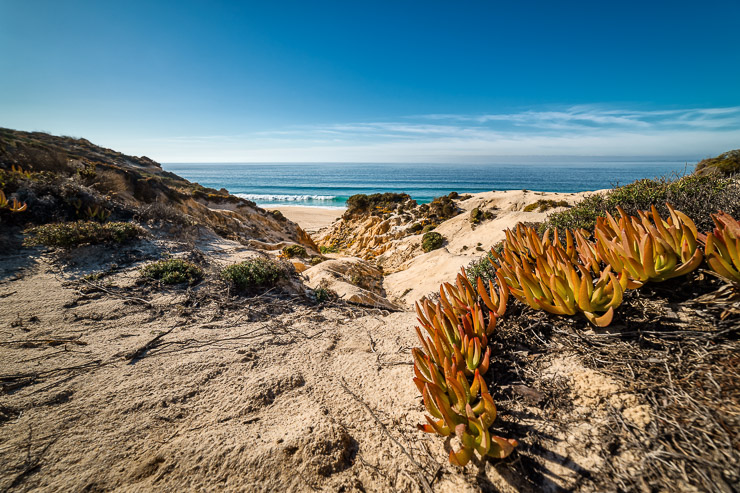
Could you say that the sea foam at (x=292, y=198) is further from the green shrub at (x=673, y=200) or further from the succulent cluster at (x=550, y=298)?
the succulent cluster at (x=550, y=298)

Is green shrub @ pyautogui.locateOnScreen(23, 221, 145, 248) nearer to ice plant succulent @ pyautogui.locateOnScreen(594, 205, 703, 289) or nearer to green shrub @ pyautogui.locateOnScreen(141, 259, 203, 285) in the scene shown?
green shrub @ pyautogui.locateOnScreen(141, 259, 203, 285)

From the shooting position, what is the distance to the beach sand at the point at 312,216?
2773cm

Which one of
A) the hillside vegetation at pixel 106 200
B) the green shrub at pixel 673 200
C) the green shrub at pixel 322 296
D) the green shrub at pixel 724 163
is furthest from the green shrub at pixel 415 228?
the green shrub at pixel 322 296

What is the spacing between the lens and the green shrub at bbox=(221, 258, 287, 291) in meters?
4.69

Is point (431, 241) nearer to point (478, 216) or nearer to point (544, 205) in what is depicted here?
point (478, 216)

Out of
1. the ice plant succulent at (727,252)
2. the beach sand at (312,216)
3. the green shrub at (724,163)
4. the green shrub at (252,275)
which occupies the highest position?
the green shrub at (724,163)

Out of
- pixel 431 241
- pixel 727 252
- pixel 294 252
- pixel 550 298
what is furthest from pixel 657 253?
pixel 431 241

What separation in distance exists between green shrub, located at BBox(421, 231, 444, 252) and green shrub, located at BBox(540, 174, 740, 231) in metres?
7.94

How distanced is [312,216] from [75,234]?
87.6 ft

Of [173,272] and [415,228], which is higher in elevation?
[173,272]

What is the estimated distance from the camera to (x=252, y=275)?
15.9 feet

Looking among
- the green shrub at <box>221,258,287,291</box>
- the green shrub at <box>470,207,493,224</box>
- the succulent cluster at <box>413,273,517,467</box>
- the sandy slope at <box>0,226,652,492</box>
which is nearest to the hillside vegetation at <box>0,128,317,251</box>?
the sandy slope at <box>0,226,652,492</box>

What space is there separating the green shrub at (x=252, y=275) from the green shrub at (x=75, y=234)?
2990 mm

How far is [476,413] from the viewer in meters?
1.72
